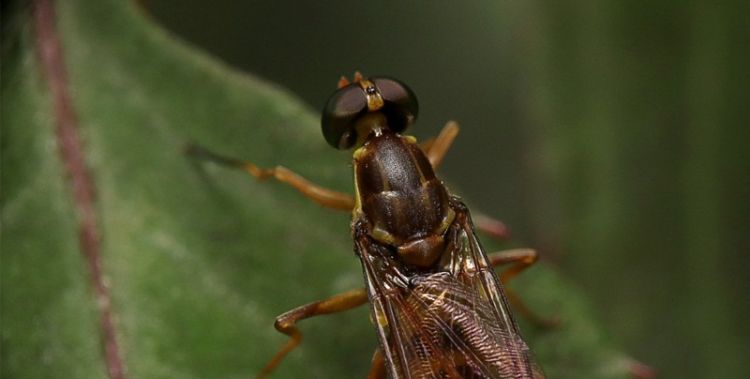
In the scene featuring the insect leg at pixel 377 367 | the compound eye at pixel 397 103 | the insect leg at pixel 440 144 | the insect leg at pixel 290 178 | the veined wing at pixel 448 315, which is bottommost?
the insect leg at pixel 377 367

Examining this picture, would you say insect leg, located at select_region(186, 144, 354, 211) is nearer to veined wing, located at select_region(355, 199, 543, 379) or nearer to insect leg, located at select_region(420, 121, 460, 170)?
veined wing, located at select_region(355, 199, 543, 379)

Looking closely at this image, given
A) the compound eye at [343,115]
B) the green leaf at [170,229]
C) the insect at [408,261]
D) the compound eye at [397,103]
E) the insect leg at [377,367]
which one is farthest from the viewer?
the compound eye at [397,103]

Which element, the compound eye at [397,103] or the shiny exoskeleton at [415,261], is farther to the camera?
the compound eye at [397,103]

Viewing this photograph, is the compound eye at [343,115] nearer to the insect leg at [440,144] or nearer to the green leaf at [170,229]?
the green leaf at [170,229]

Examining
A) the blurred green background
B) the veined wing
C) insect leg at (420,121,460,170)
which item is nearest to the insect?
the veined wing

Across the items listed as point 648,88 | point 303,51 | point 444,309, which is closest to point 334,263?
point 444,309

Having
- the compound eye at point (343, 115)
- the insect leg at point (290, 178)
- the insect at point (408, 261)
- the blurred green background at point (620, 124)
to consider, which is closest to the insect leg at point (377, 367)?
the insect at point (408, 261)

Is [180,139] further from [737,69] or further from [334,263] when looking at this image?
[737,69]
